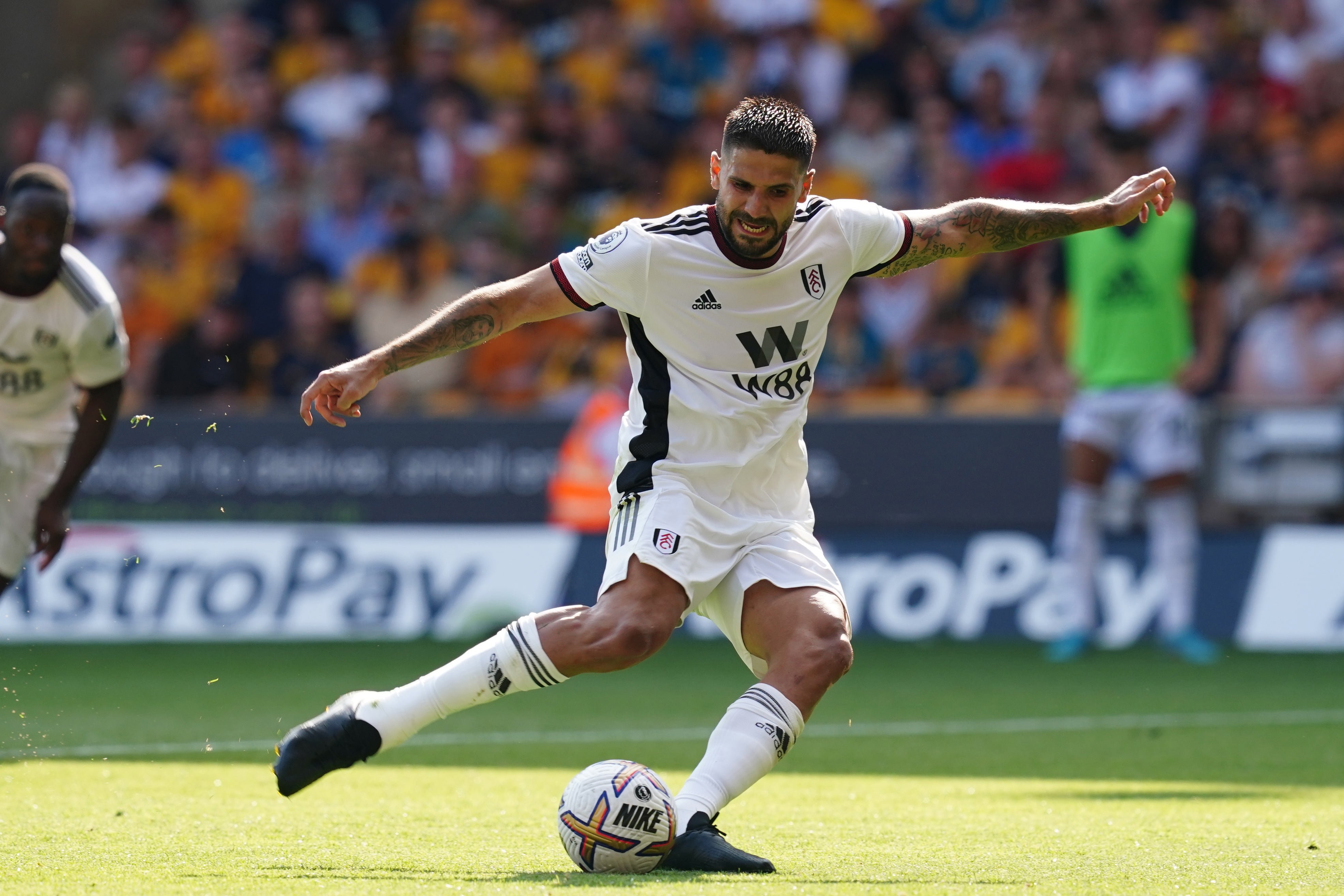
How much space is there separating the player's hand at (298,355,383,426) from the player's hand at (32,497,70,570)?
2.92 metres

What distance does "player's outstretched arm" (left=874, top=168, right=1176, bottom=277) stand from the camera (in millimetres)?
5500

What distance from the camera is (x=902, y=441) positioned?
12367 mm

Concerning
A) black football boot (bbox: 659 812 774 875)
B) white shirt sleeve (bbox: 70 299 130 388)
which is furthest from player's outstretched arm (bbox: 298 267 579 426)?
white shirt sleeve (bbox: 70 299 130 388)

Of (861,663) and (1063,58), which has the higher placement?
(1063,58)

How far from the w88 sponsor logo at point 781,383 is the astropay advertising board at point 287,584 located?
6.88m

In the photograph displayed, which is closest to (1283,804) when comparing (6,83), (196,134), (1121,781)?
(1121,781)

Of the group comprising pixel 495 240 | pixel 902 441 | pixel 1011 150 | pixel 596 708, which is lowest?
pixel 596 708

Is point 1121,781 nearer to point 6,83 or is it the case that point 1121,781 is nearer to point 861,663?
point 861,663

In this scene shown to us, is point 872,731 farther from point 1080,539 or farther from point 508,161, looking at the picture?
point 508,161

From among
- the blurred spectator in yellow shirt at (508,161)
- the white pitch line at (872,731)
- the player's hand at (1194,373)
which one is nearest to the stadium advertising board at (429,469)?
the player's hand at (1194,373)

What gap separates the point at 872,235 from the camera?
543cm

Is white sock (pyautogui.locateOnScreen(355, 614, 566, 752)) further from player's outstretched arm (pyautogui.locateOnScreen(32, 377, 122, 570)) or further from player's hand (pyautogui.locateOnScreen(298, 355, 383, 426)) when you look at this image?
player's outstretched arm (pyautogui.locateOnScreen(32, 377, 122, 570))

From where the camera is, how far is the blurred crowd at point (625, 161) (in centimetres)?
1320

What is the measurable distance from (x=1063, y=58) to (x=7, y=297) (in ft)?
30.6
